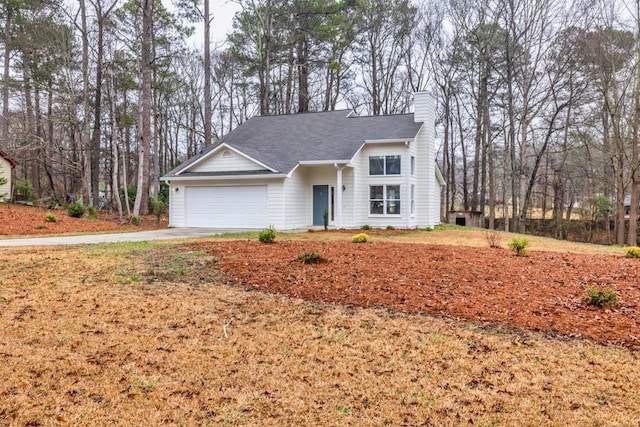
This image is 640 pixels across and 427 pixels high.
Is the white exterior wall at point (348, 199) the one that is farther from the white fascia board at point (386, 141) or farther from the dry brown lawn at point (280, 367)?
the dry brown lawn at point (280, 367)

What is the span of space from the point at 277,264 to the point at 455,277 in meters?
2.98

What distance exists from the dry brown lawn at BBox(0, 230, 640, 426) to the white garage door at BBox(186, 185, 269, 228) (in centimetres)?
1057


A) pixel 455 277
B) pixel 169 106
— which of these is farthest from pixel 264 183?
pixel 169 106

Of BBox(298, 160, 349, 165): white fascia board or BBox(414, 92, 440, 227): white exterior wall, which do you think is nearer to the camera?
BBox(298, 160, 349, 165): white fascia board

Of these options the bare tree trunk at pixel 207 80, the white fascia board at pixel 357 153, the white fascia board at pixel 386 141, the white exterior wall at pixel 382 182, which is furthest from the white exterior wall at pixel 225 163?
the white fascia board at pixel 386 141

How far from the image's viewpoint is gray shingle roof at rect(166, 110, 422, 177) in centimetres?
1667

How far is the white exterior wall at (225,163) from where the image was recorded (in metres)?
16.3

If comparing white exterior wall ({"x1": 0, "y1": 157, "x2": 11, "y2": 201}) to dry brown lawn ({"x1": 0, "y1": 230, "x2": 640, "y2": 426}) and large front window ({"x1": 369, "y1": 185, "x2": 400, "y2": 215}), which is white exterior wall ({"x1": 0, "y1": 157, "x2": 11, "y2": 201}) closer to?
large front window ({"x1": 369, "y1": 185, "x2": 400, "y2": 215})

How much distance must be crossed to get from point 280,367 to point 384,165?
563 inches

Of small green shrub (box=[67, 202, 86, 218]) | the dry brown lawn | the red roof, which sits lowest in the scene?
the dry brown lawn

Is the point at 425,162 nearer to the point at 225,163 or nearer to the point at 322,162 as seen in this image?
the point at 322,162

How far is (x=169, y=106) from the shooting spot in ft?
104

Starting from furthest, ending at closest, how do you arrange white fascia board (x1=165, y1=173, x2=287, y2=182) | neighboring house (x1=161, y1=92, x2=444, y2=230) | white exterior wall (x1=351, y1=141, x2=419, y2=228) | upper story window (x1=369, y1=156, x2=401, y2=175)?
upper story window (x1=369, y1=156, x2=401, y2=175) < white exterior wall (x1=351, y1=141, x2=419, y2=228) < neighboring house (x1=161, y1=92, x2=444, y2=230) < white fascia board (x1=165, y1=173, x2=287, y2=182)

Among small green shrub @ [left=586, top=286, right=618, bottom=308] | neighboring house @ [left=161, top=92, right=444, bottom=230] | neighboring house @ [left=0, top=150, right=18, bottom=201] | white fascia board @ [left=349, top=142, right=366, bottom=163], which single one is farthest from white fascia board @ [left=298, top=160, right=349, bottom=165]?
neighboring house @ [left=0, top=150, right=18, bottom=201]
